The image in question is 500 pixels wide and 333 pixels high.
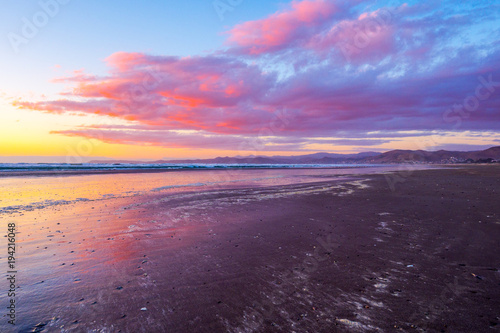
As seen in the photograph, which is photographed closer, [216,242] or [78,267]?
[78,267]

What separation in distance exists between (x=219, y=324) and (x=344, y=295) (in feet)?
7.48

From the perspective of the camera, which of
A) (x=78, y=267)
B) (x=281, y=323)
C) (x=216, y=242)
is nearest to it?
(x=281, y=323)

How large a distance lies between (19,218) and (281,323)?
11.9 metres

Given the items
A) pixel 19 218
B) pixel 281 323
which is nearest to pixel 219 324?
pixel 281 323

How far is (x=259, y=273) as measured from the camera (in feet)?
17.9

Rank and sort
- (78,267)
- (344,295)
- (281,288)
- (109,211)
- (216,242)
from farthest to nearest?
(109,211), (216,242), (78,267), (281,288), (344,295)

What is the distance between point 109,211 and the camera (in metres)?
11.8

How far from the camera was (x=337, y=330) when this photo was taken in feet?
11.7

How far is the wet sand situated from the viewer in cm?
382

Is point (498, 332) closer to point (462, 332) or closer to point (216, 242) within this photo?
point (462, 332)

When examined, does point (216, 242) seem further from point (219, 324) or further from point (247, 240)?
point (219, 324)

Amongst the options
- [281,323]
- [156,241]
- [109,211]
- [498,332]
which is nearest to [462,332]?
[498,332]

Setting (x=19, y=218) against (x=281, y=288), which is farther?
(x=19, y=218)

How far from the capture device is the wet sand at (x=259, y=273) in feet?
12.5
